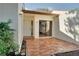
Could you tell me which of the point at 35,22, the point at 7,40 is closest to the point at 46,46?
the point at 35,22

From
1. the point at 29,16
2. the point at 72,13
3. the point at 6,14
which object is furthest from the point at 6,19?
the point at 72,13

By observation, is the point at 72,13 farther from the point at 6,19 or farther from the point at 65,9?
the point at 6,19

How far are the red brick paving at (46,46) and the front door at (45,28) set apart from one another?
11 cm

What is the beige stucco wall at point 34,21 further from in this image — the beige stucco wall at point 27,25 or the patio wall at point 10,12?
the patio wall at point 10,12

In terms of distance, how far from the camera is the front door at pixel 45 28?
4.59 metres

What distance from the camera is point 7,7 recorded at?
451cm

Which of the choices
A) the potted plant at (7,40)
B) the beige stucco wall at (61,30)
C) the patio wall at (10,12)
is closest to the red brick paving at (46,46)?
the beige stucco wall at (61,30)

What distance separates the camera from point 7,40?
4.55m

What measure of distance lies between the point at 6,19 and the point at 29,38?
20.2 inches

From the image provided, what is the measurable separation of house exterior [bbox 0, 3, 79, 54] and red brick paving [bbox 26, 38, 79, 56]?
8 centimetres

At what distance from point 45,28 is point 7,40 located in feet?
2.27

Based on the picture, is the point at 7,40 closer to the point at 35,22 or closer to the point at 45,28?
the point at 35,22

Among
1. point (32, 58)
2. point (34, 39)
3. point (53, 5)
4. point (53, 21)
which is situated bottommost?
point (32, 58)

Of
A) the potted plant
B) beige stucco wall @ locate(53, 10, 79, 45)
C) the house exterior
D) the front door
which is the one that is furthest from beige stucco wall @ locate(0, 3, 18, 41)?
beige stucco wall @ locate(53, 10, 79, 45)
